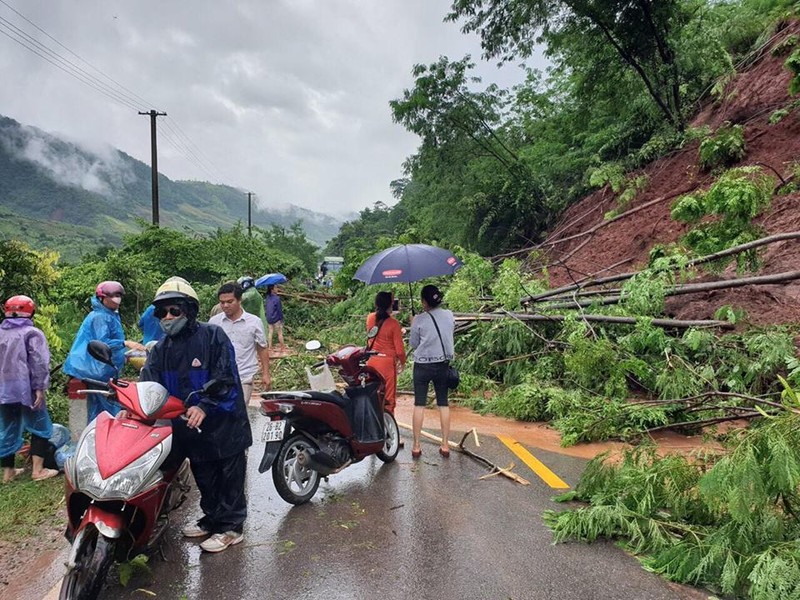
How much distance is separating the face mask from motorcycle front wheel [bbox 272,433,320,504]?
4.48ft

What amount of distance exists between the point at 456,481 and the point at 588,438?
1.87 m

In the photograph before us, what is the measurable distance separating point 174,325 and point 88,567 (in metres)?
→ 1.37

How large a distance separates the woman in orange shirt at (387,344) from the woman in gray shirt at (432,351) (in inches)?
9.7

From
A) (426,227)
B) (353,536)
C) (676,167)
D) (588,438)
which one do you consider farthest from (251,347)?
(426,227)

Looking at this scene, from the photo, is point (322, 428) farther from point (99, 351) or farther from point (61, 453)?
point (61, 453)

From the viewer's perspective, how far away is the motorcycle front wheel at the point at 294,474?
4.12m

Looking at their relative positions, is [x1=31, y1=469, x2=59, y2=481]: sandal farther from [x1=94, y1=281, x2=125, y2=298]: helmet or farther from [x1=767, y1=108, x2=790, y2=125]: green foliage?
[x1=767, y1=108, x2=790, y2=125]: green foliage

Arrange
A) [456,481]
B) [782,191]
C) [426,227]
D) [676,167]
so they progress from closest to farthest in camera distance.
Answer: [456,481]
[782,191]
[676,167]
[426,227]

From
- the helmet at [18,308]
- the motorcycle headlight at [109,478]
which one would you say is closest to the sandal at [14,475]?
the helmet at [18,308]

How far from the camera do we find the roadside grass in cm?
388

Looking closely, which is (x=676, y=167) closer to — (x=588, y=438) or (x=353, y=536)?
(x=588, y=438)

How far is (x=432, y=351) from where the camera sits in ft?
17.7

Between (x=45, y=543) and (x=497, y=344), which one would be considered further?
(x=497, y=344)

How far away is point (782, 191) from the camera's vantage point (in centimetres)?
994
